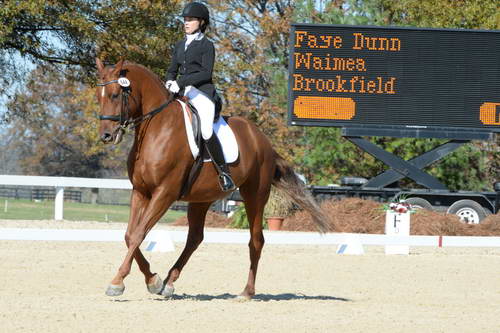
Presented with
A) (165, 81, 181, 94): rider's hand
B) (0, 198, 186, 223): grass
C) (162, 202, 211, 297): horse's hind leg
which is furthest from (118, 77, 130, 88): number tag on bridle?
(0, 198, 186, 223): grass

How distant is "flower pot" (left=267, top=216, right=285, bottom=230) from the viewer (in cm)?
2195

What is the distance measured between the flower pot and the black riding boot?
1227 cm

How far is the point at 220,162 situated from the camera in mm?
9656

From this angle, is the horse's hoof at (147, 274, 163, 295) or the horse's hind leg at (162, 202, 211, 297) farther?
the horse's hind leg at (162, 202, 211, 297)

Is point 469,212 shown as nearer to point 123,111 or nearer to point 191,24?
point 191,24

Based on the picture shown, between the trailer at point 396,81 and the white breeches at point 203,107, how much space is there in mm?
11134

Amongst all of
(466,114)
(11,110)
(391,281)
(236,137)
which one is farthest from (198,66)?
(11,110)

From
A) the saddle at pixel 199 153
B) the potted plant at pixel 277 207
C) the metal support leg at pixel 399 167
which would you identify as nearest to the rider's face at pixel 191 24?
the saddle at pixel 199 153

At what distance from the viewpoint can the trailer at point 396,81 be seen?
68.1 feet

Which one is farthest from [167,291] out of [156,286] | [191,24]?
[191,24]

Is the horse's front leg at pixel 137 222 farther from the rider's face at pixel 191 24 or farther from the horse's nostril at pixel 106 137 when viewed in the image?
the rider's face at pixel 191 24

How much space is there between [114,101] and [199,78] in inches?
41.6

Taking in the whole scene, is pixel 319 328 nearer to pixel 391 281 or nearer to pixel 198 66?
pixel 198 66

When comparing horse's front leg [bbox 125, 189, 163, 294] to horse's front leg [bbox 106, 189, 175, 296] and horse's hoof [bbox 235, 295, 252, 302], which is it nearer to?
horse's front leg [bbox 106, 189, 175, 296]
